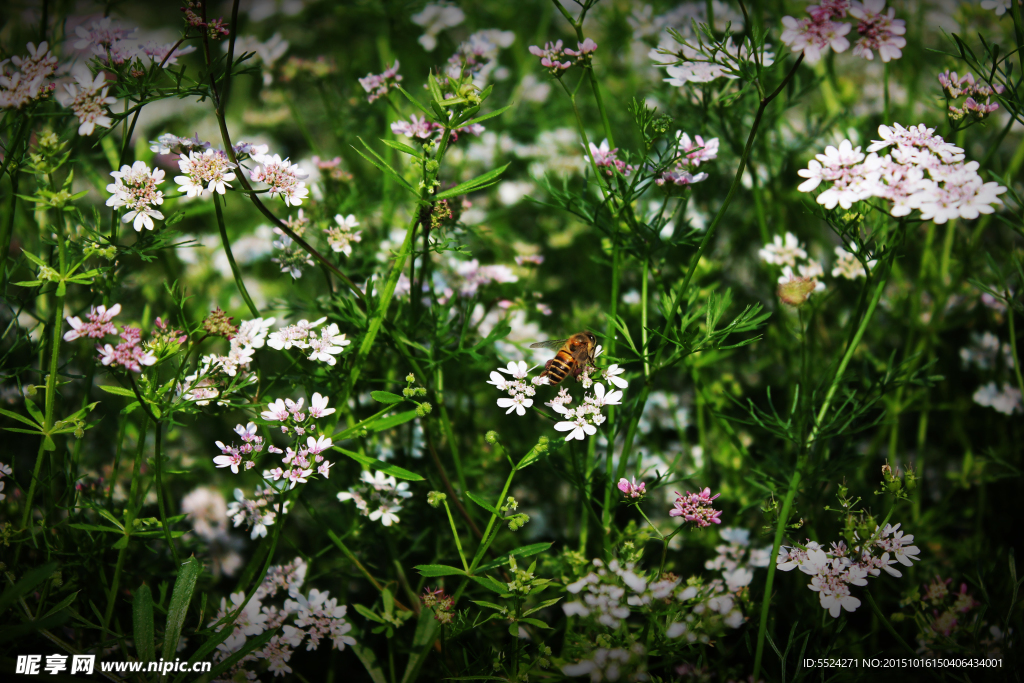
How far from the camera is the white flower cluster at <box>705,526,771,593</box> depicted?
1741 millimetres

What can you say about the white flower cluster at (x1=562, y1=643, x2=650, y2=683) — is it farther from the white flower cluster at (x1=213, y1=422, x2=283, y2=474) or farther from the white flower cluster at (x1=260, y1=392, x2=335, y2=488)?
the white flower cluster at (x1=213, y1=422, x2=283, y2=474)

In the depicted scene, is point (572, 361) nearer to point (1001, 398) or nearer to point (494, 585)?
point (494, 585)

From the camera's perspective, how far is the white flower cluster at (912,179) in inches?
50.4

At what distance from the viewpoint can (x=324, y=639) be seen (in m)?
1.88

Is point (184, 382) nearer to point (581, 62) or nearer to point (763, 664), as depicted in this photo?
point (581, 62)

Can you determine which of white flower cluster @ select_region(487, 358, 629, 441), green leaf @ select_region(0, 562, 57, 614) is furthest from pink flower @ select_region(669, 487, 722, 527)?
green leaf @ select_region(0, 562, 57, 614)

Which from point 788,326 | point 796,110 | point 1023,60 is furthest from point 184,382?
point 796,110

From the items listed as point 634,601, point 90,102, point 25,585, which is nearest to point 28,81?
point 90,102

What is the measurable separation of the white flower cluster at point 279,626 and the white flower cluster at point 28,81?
132cm

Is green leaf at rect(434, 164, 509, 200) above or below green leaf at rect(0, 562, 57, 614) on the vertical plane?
above

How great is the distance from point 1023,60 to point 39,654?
282 cm

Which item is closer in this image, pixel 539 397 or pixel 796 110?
pixel 539 397

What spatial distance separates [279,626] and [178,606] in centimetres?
25

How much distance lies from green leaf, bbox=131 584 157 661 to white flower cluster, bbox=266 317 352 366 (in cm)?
66
